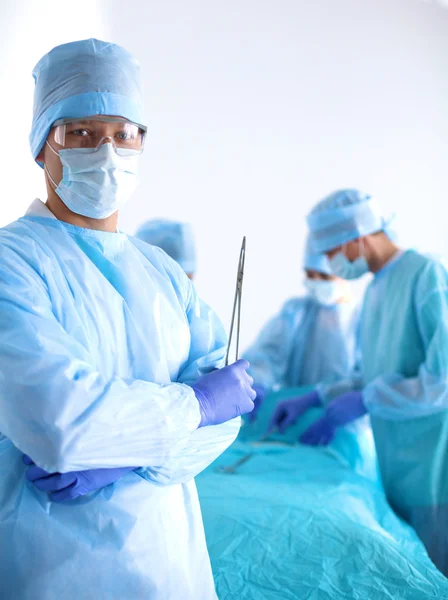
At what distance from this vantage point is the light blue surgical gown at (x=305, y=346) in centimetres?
320

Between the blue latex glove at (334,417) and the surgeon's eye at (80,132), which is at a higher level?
the surgeon's eye at (80,132)

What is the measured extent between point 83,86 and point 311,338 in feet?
7.56

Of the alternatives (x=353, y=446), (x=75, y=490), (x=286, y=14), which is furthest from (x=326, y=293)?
(x=75, y=490)

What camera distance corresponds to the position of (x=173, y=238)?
107 inches

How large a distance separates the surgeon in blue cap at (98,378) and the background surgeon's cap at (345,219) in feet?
4.17

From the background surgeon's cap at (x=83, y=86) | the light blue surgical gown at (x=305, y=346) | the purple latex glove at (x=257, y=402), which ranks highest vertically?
the background surgeon's cap at (x=83, y=86)

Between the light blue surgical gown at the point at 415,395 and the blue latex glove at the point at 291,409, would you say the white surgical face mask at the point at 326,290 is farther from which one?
the light blue surgical gown at the point at 415,395

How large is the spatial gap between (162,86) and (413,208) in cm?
176

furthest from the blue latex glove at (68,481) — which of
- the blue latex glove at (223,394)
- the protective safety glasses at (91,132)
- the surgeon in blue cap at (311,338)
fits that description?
the surgeon in blue cap at (311,338)

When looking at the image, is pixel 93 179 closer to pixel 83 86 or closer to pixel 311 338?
pixel 83 86

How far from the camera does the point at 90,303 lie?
1112 mm

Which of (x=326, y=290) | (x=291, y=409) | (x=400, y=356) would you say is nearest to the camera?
(x=400, y=356)

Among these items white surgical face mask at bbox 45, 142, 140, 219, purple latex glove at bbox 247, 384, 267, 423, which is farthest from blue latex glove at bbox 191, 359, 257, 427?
purple latex glove at bbox 247, 384, 267, 423

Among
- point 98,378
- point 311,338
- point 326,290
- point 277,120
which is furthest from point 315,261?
point 98,378
